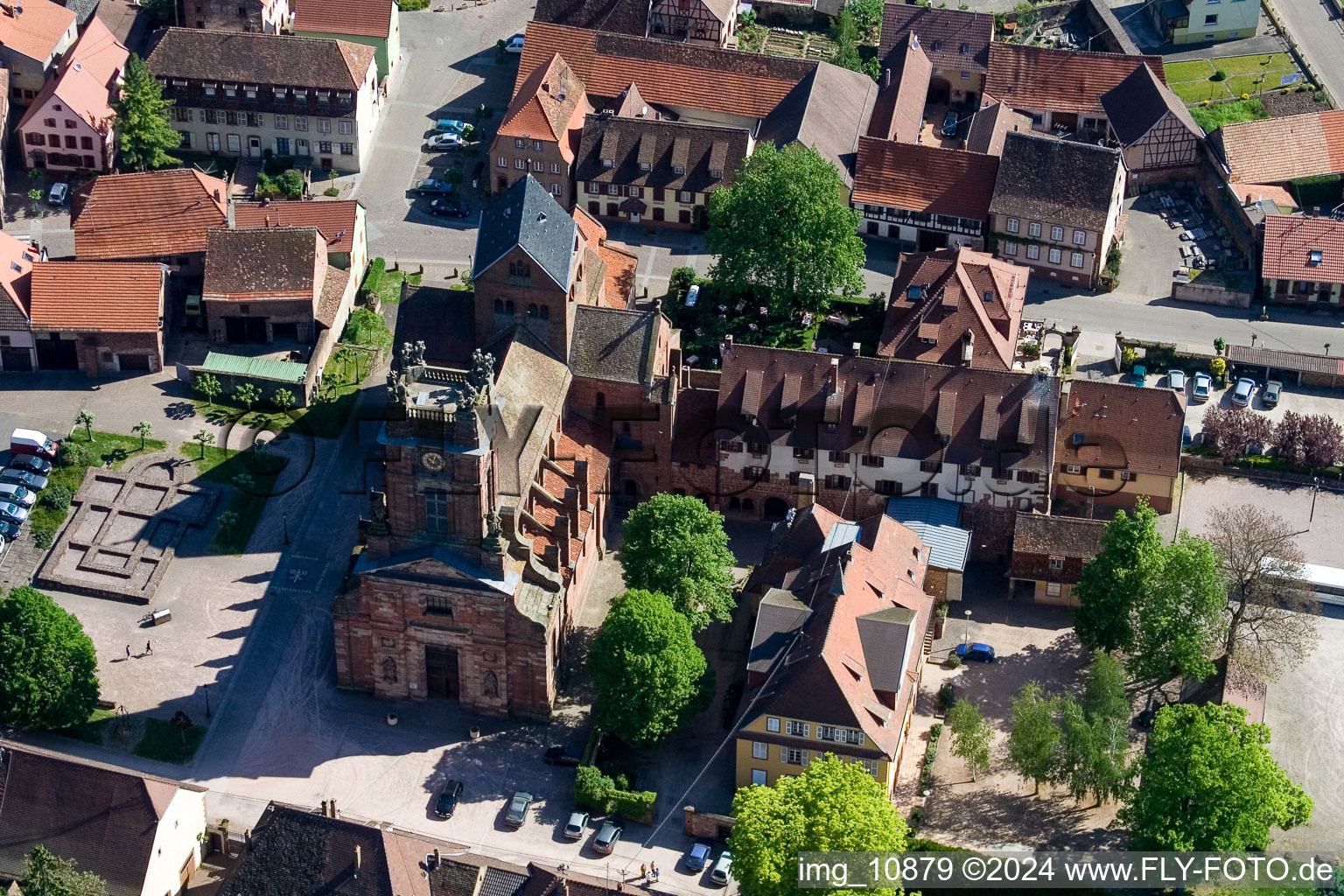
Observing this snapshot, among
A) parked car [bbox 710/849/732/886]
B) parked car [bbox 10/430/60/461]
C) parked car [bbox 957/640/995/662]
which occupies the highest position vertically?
parked car [bbox 10/430/60/461]

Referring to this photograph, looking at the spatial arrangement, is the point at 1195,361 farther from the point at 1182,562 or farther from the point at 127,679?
the point at 127,679

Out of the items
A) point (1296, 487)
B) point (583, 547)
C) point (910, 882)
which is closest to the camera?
point (910, 882)

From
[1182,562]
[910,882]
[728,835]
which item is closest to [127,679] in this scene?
[728,835]

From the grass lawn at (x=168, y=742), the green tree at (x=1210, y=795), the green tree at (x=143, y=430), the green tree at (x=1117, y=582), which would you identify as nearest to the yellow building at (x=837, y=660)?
the green tree at (x=1117, y=582)

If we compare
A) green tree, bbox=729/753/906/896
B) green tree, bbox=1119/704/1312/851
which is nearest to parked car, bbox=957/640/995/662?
green tree, bbox=1119/704/1312/851

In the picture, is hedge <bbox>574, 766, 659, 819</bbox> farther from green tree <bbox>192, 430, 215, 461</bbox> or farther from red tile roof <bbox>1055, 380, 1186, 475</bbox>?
green tree <bbox>192, 430, 215, 461</bbox>
